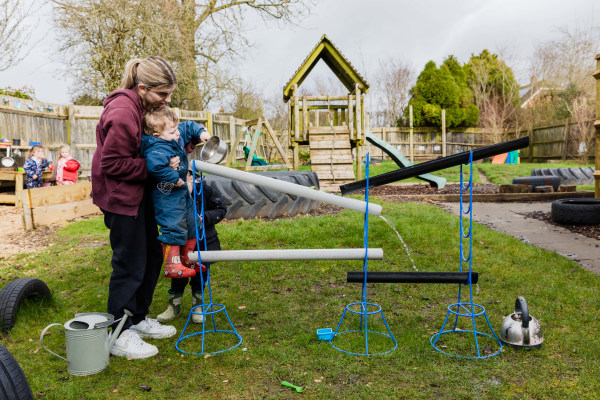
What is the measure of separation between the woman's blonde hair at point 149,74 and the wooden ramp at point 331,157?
8.63m

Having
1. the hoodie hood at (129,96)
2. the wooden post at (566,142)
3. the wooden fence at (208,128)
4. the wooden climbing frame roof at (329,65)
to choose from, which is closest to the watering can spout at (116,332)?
the hoodie hood at (129,96)

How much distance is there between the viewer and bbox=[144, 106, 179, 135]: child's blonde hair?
9.39 ft

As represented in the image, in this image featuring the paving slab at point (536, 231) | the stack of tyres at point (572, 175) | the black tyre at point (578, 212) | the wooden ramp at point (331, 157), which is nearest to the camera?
the paving slab at point (536, 231)

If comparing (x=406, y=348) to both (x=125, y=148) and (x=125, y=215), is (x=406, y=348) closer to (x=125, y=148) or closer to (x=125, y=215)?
(x=125, y=215)

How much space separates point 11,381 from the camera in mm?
1947

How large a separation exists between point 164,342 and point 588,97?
28048 millimetres

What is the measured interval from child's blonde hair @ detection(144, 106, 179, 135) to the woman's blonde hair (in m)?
0.16

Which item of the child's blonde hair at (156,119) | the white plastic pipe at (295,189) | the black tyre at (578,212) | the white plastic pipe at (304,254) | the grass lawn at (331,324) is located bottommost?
the grass lawn at (331,324)

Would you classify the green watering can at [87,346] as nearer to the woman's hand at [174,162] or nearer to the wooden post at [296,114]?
the woman's hand at [174,162]

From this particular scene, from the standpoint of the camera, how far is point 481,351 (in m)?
2.86

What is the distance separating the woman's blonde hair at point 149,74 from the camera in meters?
2.79

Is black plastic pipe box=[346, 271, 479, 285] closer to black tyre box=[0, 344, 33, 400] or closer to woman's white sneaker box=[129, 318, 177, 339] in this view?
woman's white sneaker box=[129, 318, 177, 339]

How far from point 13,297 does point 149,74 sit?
78.0 inches

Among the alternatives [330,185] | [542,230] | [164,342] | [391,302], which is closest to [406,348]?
[391,302]
